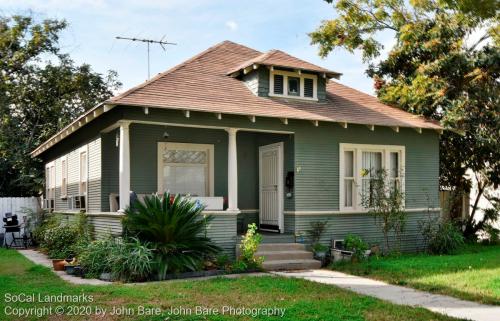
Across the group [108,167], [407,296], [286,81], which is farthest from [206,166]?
[407,296]

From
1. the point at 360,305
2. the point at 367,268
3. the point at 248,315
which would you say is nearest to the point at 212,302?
the point at 248,315

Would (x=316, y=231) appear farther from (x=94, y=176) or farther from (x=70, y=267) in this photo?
(x=94, y=176)

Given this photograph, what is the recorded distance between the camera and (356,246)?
40.6 ft

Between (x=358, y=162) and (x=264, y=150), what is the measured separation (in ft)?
7.93

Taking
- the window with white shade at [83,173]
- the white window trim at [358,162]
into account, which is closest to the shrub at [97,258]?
the window with white shade at [83,173]

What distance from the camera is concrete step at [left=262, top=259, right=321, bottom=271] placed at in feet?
37.4

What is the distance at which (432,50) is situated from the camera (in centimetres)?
1544

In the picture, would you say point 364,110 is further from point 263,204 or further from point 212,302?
point 212,302

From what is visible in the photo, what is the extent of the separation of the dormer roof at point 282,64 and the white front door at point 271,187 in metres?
1.97

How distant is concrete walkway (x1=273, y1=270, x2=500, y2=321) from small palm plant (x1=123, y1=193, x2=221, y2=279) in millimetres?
1783

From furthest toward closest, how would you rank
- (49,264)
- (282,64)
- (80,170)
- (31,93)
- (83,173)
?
(31,93) → (80,170) → (83,173) → (282,64) → (49,264)

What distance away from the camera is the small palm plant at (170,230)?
33.7ft

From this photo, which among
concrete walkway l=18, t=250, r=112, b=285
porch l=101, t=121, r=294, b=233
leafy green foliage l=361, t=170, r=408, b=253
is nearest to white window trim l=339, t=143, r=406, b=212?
leafy green foliage l=361, t=170, r=408, b=253

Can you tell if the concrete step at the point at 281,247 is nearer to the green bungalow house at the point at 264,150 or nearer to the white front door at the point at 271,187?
the green bungalow house at the point at 264,150
